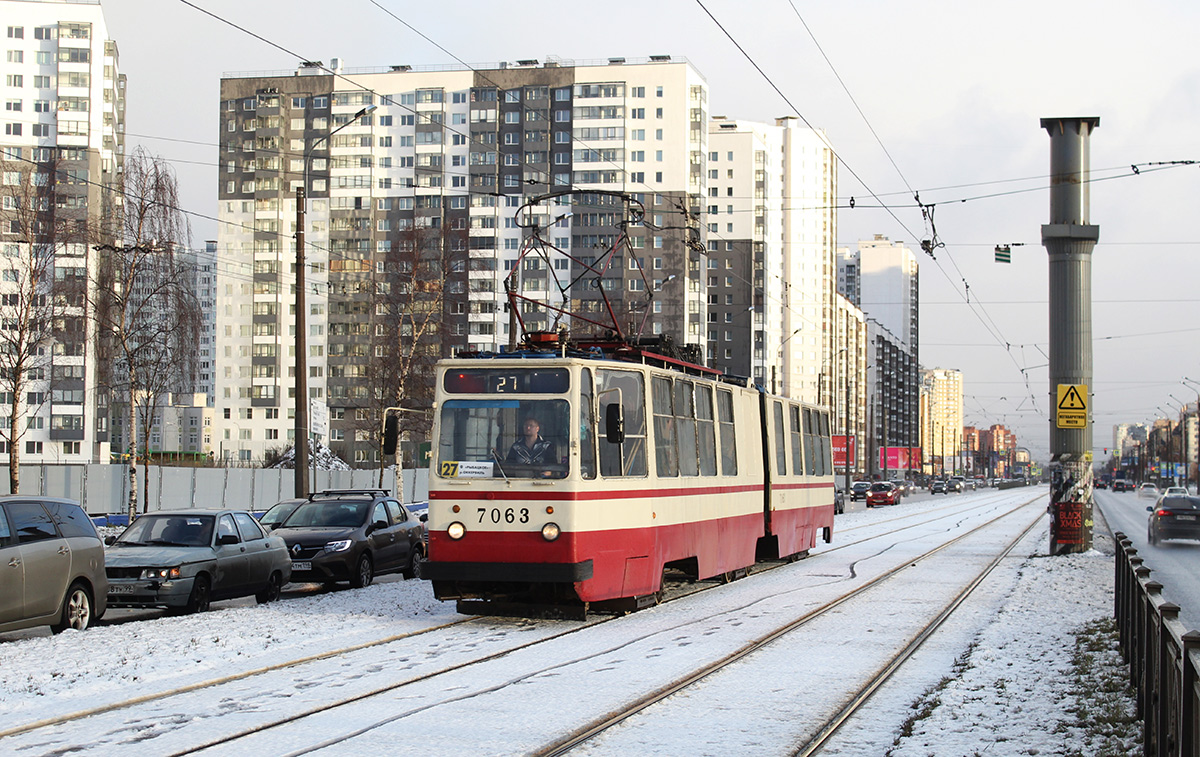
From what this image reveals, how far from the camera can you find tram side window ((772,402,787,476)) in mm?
21156

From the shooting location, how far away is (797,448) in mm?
22859

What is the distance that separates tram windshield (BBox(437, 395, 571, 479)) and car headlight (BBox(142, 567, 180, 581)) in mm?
3858

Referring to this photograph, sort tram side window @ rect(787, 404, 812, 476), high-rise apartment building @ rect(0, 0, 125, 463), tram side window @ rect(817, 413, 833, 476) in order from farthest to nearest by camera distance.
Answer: high-rise apartment building @ rect(0, 0, 125, 463), tram side window @ rect(817, 413, 833, 476), tram side window @ rect(787, 404, 812, 476)

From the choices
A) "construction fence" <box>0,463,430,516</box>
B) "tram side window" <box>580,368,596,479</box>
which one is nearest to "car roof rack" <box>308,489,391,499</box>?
"tram side window" <box>580,368,596,479</box>

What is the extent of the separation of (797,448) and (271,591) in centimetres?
Answer: 1000

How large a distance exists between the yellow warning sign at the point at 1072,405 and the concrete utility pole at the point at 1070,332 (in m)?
0.02

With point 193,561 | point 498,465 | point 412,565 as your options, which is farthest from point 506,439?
point 412,565

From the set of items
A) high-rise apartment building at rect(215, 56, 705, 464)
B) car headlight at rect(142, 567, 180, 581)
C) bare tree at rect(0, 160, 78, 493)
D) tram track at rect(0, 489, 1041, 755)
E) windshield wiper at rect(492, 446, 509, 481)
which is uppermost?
high-rise apartment building at rect(215, 56, 705, 464)

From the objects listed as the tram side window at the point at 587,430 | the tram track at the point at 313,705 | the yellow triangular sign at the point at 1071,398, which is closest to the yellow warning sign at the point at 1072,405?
the yellow triangular sign at the point at 1071,398

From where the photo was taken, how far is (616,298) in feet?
354

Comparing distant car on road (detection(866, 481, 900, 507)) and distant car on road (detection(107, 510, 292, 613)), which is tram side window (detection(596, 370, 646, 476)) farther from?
distant car on road (detection(866, 481, 900, 507))

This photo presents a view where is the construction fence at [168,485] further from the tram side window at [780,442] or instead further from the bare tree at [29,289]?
the tram side window at [780,442]

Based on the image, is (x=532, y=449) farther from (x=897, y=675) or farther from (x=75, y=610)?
(x=75, y=610)

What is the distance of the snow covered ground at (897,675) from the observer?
8.05 meters
